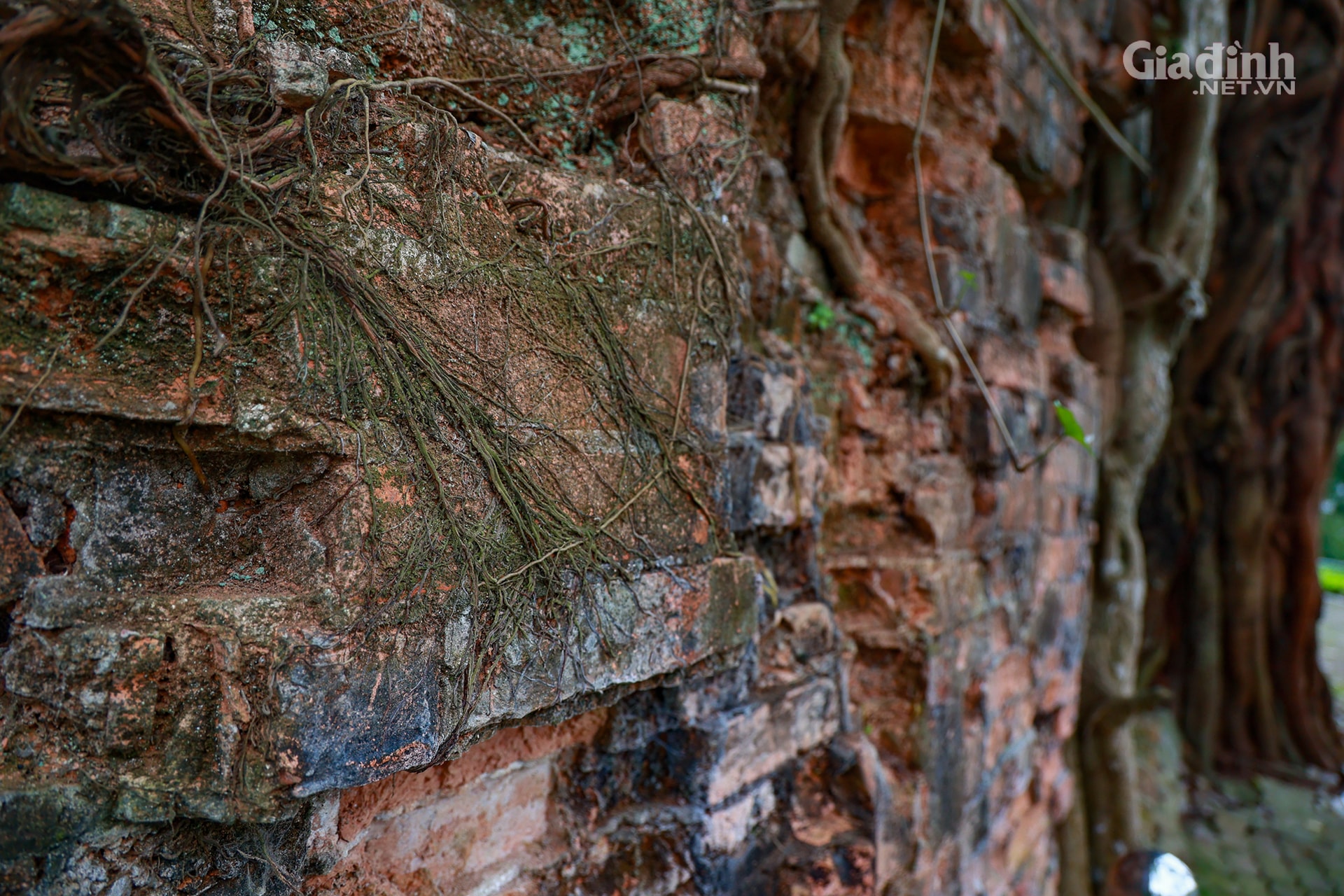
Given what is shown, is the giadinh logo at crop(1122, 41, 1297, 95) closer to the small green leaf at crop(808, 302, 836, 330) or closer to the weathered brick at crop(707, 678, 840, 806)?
the small green leaf at crop(808, 302, 836, 330)

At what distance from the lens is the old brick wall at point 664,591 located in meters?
0.87

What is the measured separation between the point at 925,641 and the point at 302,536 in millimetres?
1570

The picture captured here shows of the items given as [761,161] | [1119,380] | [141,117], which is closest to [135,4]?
[141,117]

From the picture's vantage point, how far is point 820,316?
191 centimetres

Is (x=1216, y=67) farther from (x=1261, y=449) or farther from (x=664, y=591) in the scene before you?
(x=664, y=591)

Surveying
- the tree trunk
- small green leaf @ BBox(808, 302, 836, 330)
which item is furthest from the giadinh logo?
small green leaf @ BBox(808, 302, 836, 330)

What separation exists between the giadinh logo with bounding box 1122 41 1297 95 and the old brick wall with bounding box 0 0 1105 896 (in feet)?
1.91

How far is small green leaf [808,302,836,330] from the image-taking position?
190cm

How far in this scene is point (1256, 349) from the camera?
5418 millimetres

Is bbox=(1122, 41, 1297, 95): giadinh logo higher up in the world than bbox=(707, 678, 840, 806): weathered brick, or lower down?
higher up

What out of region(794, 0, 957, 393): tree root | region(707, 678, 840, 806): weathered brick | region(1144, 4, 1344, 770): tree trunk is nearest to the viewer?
region(707, 678, 840, 806): weathered brick

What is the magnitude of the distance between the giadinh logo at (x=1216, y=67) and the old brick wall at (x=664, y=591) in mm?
583

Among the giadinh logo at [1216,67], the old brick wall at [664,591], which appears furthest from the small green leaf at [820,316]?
the giadinh logo at [1216,67]

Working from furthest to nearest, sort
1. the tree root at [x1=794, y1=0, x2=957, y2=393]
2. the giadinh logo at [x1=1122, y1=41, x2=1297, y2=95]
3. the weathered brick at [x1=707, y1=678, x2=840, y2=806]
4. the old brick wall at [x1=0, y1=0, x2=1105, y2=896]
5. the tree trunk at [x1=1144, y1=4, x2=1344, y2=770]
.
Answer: the tree trunk at [x1=1144, y1=4, x2=1344, y2=770] → the giadinh logo at [x1=1122, y1=41, x2=1297, y2=95] → the tree root at [x1=794, y1=0, x2=957, y2=393] → the weathered brick at [x1=707, y1=678, x2=840, y2=806] → the old brick wall at [x1=0, y1=0, x2=1105, y2=896]
